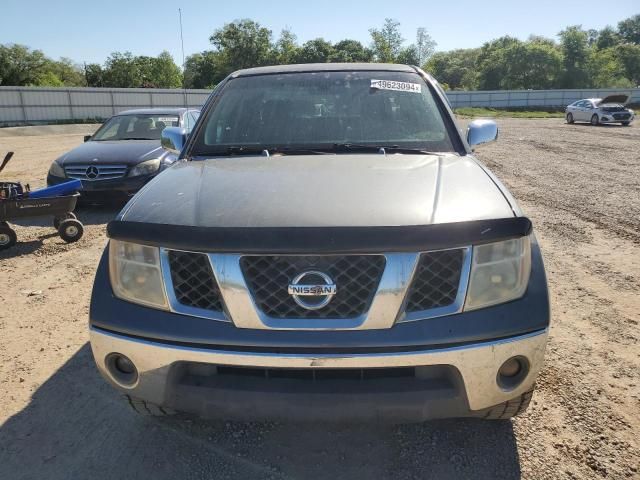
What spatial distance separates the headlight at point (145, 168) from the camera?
7.15 meters

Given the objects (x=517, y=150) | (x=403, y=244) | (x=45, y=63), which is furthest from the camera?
(x=45, y=63)

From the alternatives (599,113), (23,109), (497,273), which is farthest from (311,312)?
(23,109)

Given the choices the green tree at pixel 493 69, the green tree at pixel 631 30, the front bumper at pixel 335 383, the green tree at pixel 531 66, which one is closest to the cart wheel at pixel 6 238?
the front bumper at pixel 335 383

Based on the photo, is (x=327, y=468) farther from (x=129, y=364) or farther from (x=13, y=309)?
(x=13, y=309)

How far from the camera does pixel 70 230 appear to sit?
5809 millimetres

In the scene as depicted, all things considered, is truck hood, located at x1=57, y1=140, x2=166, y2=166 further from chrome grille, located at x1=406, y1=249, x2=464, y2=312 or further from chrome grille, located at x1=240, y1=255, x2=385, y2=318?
chrome grille, located at x1=406, y1=249, x2=464, y2=312

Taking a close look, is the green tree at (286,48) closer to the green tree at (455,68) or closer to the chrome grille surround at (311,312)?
the green tree at (455,68)

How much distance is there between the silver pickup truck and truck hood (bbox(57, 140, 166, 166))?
5587 millimetres

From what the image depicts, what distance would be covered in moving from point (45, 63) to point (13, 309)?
198 feet

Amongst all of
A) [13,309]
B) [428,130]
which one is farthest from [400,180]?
[13,309]

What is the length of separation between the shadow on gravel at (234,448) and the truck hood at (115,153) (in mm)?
5233

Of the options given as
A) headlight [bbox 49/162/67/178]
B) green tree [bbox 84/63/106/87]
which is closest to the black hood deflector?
headlight [bbox 49/162/67/178]

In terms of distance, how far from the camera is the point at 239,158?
288 cm

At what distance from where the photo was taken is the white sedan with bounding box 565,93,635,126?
25.2m
